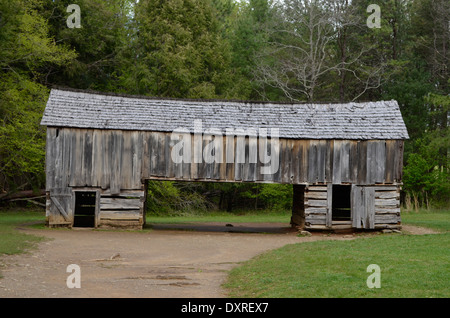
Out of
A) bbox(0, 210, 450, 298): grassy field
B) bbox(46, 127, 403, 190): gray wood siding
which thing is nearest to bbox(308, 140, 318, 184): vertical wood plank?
bbox(46, 127, 403, 190): gray wood siding

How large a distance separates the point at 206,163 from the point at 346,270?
41.0 feet

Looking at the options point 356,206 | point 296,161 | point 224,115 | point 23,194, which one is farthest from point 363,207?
point 23,194

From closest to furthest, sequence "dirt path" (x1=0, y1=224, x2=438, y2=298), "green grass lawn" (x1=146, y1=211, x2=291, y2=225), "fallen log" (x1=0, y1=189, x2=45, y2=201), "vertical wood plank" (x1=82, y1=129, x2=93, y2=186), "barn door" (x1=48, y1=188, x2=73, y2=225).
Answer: "dirt path" (x1=0, y1=224, x2=438, y2=298) → "barn door" (x1=48, y1=188, x2=73, y2=225) → "vertical wood plank" (x1=82, y1=129, x2=93, y2=186) → "green grass lawn" (x1=146, y1=211, x2=291, y2=225) → "fallen log" (x1=0, y1=189, x2=45, y2=201)

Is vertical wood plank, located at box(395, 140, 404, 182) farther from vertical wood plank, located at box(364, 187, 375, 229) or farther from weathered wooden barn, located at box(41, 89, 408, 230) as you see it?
vertical wood plank, located at box(364, 187, 375, 229)

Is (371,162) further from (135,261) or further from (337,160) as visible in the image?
(135,261)

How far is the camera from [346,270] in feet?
44.8

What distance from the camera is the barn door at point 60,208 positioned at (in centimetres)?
2467

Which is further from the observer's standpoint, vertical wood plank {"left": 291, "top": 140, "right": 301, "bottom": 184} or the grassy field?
vertical wood plank {"left": 291, "top": 140, "right": 301, "bottom": 184}

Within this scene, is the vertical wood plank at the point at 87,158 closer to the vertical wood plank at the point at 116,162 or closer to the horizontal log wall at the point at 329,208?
the vertical wood plank at the point at 116,162

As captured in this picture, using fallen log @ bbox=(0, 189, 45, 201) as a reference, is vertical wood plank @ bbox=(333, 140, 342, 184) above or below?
above

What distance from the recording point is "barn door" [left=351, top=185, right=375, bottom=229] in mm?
24969

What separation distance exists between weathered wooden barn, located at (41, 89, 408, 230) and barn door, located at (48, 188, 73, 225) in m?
0.04

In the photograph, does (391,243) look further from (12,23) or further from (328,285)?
(12,23)
